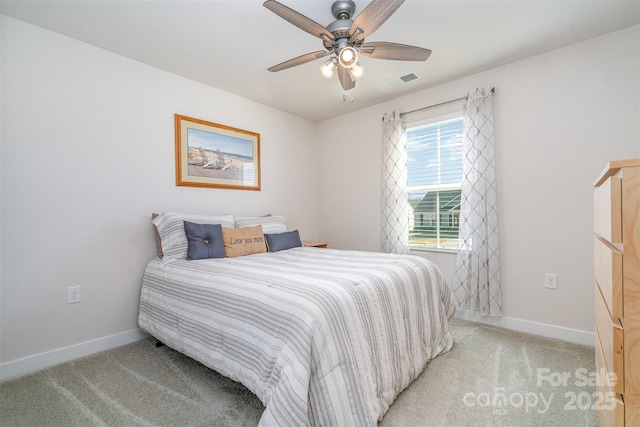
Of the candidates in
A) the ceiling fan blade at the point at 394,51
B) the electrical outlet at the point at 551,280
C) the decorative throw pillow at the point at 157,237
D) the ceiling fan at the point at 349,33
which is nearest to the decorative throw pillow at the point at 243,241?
the decorative throw pillow at the point at 157,237

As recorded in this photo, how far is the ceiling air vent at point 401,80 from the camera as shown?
2.95 metres

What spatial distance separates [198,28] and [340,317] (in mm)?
2265

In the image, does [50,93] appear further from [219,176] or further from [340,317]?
[340,317]

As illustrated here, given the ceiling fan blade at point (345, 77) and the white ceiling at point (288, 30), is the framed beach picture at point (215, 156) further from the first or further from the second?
the ceiling fan blade at point (345, 77)

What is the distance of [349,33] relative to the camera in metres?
1.73

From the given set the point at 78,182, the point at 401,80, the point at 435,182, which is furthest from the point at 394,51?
the point at 78,182

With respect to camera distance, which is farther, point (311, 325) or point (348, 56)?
point (348, 56)

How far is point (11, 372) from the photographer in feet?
6.43

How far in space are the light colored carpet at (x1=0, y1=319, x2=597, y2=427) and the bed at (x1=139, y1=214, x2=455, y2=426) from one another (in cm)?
17

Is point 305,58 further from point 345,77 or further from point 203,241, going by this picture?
point 203,241

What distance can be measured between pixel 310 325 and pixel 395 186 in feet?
8.33

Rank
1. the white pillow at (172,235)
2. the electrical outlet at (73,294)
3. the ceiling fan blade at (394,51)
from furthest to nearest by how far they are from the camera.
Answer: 1. the white pillow at (172,235)
2. the electrical outlet at (73,294)
3. the ceiling fan blade at (394,51)

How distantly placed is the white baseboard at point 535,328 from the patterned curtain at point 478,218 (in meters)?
0.09

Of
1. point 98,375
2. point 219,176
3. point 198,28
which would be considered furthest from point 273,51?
point 98,375
